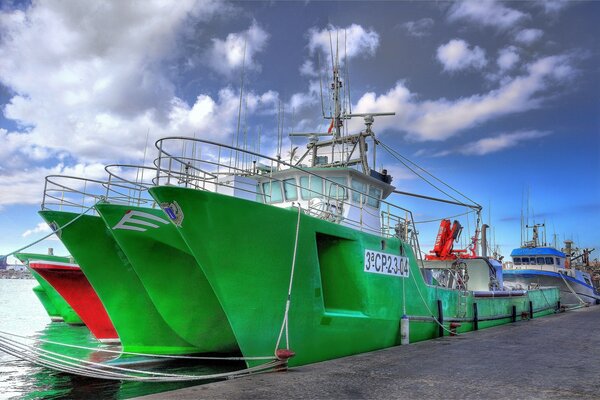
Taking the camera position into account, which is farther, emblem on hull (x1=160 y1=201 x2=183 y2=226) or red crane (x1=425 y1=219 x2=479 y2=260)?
red crane (x1=425 y1=219 x2=479 y2=260)

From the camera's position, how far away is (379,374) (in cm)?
596

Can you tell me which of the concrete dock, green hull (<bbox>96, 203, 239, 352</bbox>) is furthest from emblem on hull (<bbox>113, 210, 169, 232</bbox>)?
the concrete dock

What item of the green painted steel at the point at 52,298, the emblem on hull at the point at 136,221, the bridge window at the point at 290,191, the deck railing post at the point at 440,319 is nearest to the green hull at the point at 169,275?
the emblem on hull at the point at 136,221

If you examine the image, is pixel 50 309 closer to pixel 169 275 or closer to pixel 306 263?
pixel 169 275

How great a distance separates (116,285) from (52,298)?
10.2 m

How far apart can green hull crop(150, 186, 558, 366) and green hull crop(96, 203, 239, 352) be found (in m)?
1.90

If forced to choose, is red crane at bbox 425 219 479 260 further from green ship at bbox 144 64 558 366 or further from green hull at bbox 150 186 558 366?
green hull at bbox 150 186 558 366

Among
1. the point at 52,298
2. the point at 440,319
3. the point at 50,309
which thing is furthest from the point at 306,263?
the point at 50,309

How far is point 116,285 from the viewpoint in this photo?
9102 millimetres

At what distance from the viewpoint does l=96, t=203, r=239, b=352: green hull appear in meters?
7.88

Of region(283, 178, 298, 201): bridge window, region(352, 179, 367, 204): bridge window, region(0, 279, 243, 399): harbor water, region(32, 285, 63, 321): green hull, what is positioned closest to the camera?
region(0, 279, 243, 399): harbor water

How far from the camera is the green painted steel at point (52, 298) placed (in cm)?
1511

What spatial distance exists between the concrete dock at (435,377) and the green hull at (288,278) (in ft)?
1.41

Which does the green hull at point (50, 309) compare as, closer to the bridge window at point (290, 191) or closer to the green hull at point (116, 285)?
the green hull at point (116, 285)
